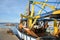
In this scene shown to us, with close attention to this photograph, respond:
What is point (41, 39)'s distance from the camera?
2206 centimetres

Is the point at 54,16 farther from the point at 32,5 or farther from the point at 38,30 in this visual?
the point at 32,5

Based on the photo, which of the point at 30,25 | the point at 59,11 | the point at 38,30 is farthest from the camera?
the point at 30,25

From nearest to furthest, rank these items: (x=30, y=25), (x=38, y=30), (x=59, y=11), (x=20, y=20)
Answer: (x=59, y=11) < (x=38, y=30) < (x=30, y=25) < (x=20, y=20)

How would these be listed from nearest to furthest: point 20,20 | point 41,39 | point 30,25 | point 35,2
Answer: point 41,39
point 30,25
point 35,2
point 20,20

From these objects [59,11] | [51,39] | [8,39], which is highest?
[59,11]

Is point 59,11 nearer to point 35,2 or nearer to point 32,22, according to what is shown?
point 32,22

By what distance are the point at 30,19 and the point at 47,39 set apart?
81.0 feet

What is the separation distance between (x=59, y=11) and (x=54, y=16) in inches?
56.2

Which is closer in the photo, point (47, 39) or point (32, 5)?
point (47, 39)

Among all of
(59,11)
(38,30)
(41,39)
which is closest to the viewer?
(41,39)

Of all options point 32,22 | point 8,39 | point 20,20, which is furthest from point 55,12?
point 20,20

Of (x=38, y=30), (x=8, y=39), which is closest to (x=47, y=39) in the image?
(x=8, y=39)

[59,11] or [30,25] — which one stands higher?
[59,11]

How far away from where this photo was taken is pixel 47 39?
22531 mm
